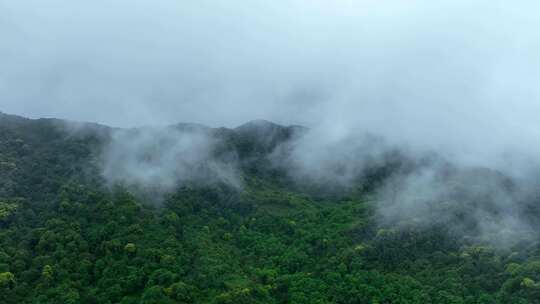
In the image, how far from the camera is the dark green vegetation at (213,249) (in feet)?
298

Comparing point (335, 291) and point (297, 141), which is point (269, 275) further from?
point (297, 141)

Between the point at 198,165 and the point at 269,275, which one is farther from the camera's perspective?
the point at 198,165

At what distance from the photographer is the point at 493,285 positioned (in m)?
92.4

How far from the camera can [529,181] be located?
139m

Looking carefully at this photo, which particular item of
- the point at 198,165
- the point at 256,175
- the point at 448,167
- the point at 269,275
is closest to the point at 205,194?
the point at 198,165

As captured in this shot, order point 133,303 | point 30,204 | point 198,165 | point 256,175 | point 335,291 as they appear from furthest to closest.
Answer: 1. point 256,175
2. point 198,165
3. point 30,204
4. point 335,291
5. point 133,303

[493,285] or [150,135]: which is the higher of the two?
[150,135]

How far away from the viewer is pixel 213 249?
107 m

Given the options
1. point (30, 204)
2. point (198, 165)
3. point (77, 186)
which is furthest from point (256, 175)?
point (30, 204)

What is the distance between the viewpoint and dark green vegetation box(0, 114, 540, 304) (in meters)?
90.9

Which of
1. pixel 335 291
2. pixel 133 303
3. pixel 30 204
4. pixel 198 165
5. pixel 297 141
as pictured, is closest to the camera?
pixel 133 303

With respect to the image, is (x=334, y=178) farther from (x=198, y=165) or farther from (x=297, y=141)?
(x=198, y=165)

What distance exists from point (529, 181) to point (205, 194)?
7454 cm

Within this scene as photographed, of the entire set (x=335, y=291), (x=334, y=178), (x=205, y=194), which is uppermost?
(x=334, y=178)
